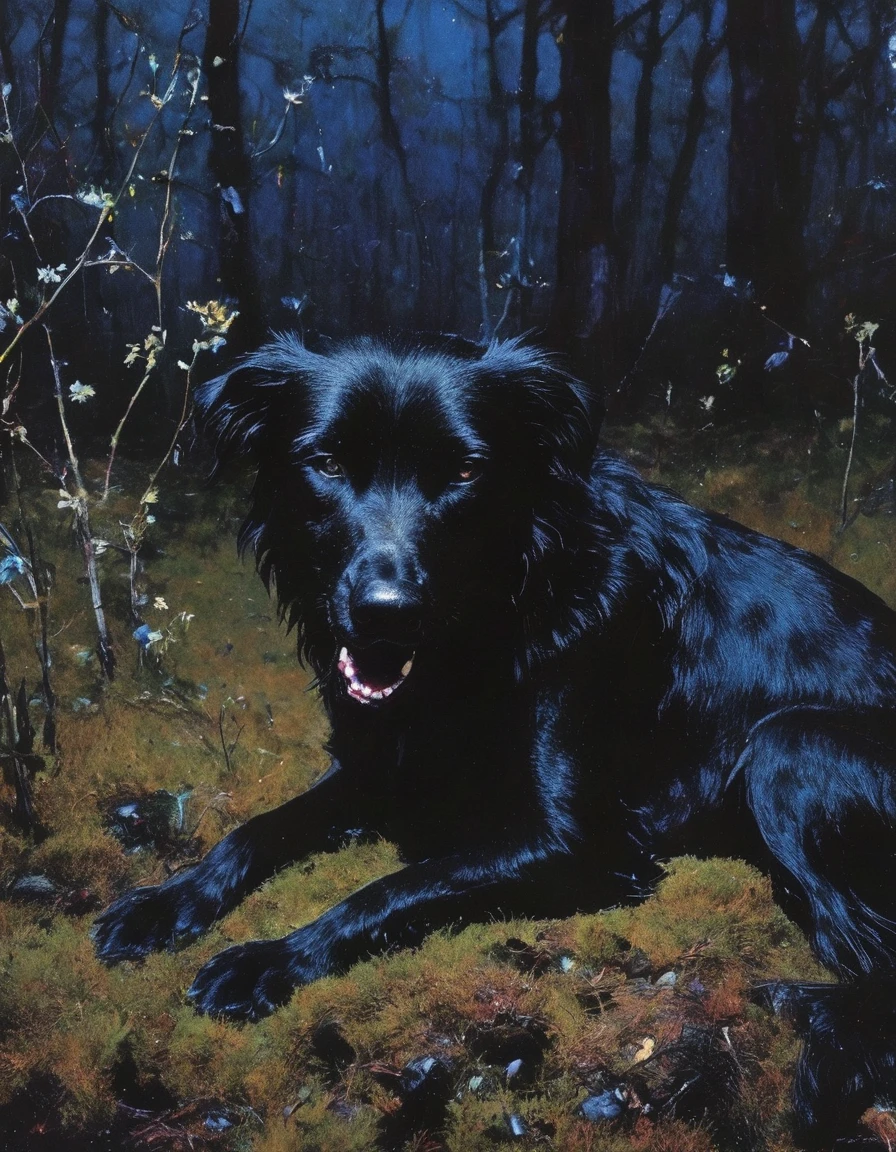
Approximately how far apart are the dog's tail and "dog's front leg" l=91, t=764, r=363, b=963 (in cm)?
→ 131

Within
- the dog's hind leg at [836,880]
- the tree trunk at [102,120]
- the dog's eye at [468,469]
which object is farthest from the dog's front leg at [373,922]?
the tree trunk at [102,120]

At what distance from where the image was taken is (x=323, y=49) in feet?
8.16

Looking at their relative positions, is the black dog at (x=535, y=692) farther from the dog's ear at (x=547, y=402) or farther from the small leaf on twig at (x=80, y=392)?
the small leaf on twig at (x=80, y=392)

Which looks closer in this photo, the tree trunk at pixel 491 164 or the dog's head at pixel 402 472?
the dog's head at pixel 402 472

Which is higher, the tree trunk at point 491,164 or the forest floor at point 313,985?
the tree trunk at point 491,164

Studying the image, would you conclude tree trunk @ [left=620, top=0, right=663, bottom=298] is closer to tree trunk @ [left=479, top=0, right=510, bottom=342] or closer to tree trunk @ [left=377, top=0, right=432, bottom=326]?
tree trunk @ [left=479, top=0, right=510, bottom=342]

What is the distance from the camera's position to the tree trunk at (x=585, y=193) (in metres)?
2.50

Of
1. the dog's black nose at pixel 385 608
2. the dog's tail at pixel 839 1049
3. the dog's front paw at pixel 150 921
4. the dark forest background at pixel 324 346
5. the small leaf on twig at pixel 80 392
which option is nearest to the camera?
the dog's black nose at pixel 385 608

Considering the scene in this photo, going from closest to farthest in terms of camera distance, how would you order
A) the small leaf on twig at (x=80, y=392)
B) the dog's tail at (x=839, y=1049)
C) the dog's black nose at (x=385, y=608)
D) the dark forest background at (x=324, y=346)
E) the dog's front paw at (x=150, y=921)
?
the dog's black nose at (x=385, y=608) < the dog's tail at (x=839, y=1049) < the dark forest background at (x=324, y=346) < the dog's front paw at (x=150, y=921) < the small leaf on twig at (x=80, y=392)

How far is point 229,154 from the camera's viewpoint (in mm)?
2508

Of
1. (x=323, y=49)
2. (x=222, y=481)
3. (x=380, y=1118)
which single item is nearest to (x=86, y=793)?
(x=222, y=481)

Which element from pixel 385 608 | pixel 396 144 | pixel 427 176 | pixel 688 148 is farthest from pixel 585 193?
pixel 385 608

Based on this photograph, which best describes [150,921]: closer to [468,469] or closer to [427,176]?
[468,469]

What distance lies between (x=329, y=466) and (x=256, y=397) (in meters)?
0.33
